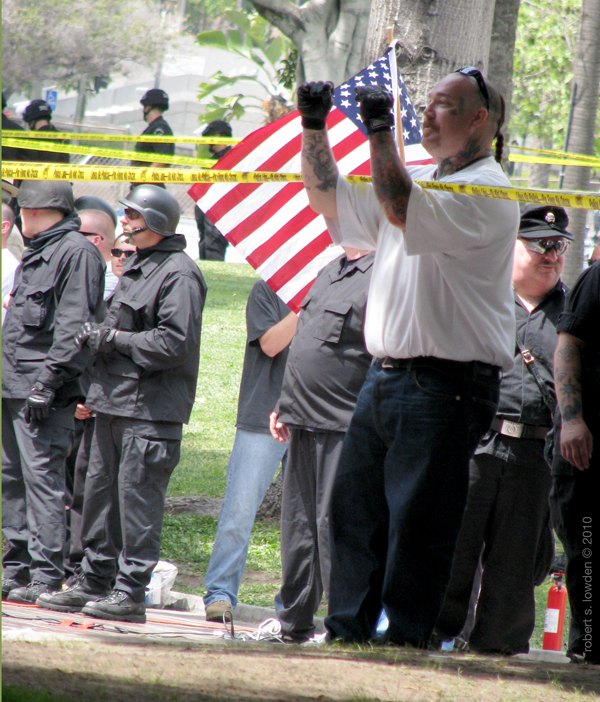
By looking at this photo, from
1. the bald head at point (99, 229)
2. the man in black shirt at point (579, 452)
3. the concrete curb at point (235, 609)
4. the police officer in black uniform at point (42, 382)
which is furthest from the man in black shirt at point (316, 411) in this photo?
the bald head at point (99, 229)

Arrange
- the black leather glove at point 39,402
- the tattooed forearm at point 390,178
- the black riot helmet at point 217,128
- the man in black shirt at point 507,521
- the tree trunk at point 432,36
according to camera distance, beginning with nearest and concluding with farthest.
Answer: the tattooed forearm at point 390,178, the man in black shirt at point 507,521, the black leather glove at point 39,402, the tree trunk at point 432,36, the black riot helmet at point 217,128

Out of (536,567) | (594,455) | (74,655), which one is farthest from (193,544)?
(74,655)

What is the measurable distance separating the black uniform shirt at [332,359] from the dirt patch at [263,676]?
1849 millimetres

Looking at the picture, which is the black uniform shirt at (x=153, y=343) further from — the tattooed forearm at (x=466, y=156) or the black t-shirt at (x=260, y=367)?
the tattooed forearm at (x=466, y=156)

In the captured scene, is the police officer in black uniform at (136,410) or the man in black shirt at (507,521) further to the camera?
the police officer in black uniform at (136,410)

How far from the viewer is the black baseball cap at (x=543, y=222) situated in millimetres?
4801

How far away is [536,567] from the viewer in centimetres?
466

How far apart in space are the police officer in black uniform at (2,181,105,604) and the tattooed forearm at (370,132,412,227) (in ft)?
10.0

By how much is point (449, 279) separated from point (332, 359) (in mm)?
1681

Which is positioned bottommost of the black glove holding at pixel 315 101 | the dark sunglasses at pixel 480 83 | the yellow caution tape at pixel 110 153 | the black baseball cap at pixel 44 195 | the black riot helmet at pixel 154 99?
the black baseball cap at pixel 44 195

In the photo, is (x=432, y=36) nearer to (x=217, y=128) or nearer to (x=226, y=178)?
(x=226, y=178)

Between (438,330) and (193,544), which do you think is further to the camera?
(193,544)

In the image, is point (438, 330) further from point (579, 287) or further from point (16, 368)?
point (16, 368)

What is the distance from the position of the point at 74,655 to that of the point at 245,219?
3354mm
